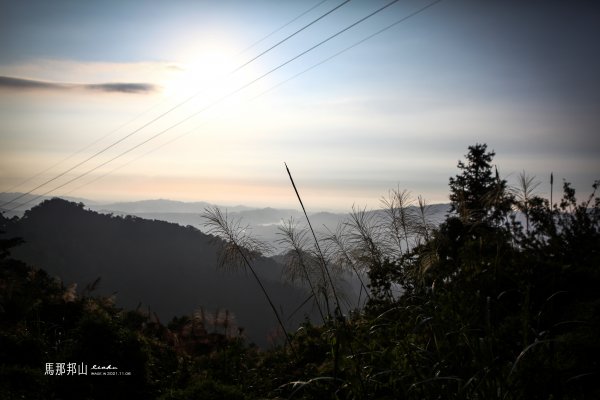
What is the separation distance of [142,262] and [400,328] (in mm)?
114547

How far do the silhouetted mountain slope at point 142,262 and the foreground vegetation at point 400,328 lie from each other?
84.7 metres

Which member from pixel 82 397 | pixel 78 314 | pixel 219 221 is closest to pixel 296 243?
pixel 219 221

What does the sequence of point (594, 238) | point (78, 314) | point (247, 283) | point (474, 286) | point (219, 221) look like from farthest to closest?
point (247, 283) → point (78, 314) → point (594, 238) → point (219, 221) → point (474, 286)

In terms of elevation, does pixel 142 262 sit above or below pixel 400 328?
below

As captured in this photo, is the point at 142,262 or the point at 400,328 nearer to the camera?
the point at 400,328

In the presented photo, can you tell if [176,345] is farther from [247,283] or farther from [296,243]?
[247,283]

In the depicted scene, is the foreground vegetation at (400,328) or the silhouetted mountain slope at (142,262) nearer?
the foreground vegetation at (400,328)

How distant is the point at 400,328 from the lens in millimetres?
3896

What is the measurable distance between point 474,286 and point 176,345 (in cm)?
518

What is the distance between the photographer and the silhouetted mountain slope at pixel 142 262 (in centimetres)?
9600

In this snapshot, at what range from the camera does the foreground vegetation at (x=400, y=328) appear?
2.84m

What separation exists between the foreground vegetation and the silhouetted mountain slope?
278 ft

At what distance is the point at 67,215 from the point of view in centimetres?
11019

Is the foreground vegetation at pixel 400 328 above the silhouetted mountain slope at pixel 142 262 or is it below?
above
